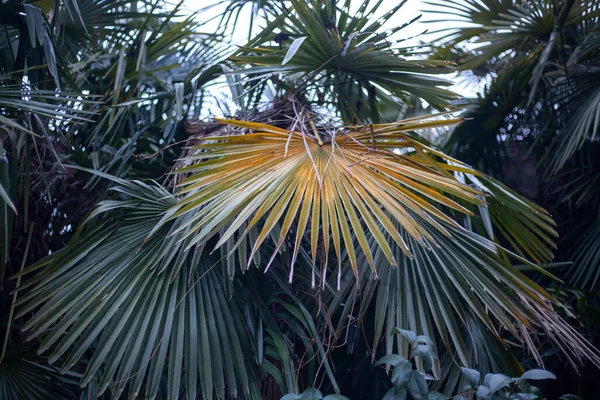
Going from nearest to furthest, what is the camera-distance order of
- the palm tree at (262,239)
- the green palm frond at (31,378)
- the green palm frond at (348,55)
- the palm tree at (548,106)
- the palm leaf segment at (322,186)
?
the palm leaf segment at (322,186) → the palm tree at (262,239) → the green palm frond at (31,378) → the green palm frond at (348,55) → the palm tree at (548,106)

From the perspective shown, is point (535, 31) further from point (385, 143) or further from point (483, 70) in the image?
point (385, 143)

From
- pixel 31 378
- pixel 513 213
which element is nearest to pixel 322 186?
pixel 513 213

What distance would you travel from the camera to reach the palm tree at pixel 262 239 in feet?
5.40

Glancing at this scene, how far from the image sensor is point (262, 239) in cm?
149

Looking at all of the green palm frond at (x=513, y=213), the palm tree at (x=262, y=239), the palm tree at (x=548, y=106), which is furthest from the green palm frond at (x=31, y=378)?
the palm tree at (x=548, y=106)

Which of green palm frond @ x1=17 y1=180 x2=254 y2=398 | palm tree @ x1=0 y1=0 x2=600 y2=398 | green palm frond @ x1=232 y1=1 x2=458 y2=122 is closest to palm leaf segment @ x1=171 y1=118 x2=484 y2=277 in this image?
palm tree @ x1=0 y1=0 x2=600 y2=398

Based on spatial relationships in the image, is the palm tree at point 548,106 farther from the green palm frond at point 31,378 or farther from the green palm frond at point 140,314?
the green palm frond at point 31,378

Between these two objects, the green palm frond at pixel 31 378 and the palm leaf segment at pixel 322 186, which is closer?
the palm leaf segment at pixel 322 186

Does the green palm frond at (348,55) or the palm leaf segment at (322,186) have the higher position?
the green palm frond at (348,55)

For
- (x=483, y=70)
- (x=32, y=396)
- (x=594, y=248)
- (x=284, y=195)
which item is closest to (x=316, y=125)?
(x=284, y=195)

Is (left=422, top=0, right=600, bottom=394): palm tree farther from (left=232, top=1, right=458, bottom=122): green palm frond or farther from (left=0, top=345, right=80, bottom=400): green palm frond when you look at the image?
(left=0, top=345, right=80, bottom=400): green palm frond

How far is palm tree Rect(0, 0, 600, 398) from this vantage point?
1.65 metres

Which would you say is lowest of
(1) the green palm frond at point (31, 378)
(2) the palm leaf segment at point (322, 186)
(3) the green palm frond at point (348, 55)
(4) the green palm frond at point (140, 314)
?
(1) the green palm frond at point (31, 378)

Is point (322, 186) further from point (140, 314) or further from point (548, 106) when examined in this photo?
point (548, 106)
